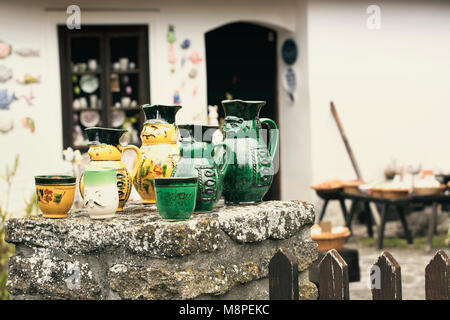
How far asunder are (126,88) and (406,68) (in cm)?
320

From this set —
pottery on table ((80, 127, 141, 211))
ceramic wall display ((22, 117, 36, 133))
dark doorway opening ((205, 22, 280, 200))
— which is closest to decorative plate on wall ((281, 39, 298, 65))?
dark doorway opening ((205, 22, 280, 200))

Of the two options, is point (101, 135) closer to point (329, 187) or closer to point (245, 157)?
point (245, 157)

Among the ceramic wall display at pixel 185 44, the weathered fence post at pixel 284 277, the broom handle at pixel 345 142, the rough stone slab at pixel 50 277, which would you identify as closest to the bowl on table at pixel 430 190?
the broom handle at pixel 345 142

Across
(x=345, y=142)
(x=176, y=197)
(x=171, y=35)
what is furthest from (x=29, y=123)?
(x=176, y=197)

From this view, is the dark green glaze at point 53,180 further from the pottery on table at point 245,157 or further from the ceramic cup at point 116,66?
the ceramic cup at point 116,66

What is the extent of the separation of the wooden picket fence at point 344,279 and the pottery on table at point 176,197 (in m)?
0.46

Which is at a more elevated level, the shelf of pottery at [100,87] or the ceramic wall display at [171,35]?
the ceramic wall display at [171,35]

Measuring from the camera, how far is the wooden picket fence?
1.40 metres

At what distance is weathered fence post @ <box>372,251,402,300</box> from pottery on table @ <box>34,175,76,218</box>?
1.06 m

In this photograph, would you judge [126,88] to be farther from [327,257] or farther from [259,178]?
[327,257]

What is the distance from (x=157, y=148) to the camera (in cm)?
219

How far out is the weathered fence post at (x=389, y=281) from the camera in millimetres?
1384

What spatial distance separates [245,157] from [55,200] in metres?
0.65

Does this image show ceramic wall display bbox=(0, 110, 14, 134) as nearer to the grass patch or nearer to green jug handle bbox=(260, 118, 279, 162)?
the grass patch
